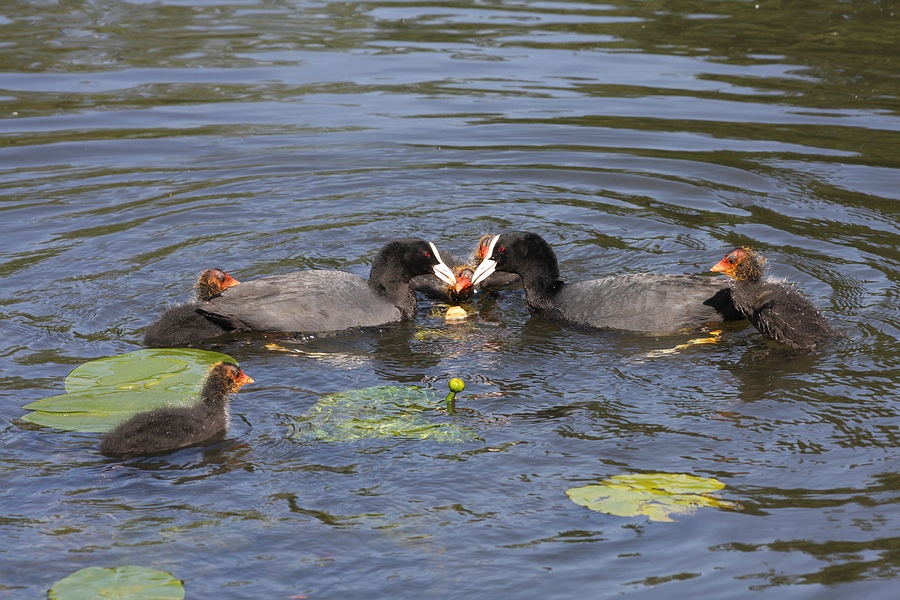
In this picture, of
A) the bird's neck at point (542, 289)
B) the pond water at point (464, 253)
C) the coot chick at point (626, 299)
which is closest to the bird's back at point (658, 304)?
the coot chick at point (626, 299)

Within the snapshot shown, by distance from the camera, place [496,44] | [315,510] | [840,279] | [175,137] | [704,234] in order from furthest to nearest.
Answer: [496,44] → [175,137] → [704,234] → [840,279] → [315,510]

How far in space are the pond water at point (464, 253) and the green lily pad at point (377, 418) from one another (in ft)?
0.45

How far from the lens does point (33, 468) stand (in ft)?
19.4

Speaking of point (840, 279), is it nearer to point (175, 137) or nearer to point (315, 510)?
point (315, 510)

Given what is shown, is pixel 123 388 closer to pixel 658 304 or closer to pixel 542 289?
pixel 542 289

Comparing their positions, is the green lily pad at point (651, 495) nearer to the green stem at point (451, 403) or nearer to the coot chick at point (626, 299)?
the green stem at point (451, 403)

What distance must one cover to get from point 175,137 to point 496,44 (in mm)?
5601

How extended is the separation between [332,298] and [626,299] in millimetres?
2162

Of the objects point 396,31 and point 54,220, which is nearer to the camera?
point 54,220

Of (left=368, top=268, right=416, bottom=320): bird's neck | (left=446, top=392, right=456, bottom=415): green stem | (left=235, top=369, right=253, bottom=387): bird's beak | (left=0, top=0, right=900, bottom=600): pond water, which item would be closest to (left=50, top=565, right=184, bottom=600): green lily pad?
(left=0, top=0, right=900, bottom=600): pond water

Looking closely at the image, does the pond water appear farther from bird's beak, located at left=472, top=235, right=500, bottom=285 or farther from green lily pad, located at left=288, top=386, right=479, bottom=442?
bird's beak, located at left=472, top=235, right=500, bottom=285

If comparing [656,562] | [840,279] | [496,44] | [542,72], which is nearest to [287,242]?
[840,279]

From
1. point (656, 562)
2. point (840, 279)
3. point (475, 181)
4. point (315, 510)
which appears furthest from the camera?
point (475, 181)

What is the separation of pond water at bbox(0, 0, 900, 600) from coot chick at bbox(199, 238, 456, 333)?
0.17 meters
